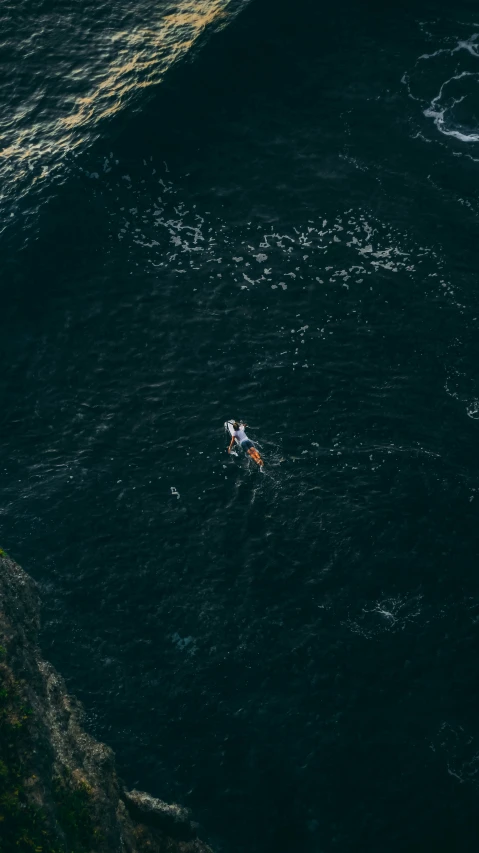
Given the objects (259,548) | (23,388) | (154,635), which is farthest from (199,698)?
(23,388)

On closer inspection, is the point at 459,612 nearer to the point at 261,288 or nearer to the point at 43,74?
the point at 261,288

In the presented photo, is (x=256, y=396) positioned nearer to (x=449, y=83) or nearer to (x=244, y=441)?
(x=244, y=441)

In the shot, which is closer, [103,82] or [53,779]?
[53,779]

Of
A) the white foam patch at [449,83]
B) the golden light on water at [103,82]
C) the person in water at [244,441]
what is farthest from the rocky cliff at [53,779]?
the white foam patch at [449,83]

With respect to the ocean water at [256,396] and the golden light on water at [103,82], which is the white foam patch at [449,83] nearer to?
the ocean water at [256,396]

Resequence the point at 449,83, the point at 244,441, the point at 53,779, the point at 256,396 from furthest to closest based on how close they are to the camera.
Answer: the point at 449,83, the point at 256,396, the point at 244,441, the point at 53,779

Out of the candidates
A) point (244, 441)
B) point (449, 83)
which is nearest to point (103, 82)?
point (449, 83)
